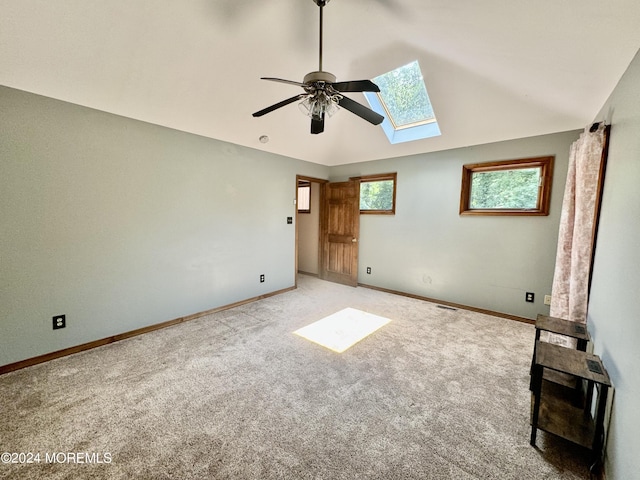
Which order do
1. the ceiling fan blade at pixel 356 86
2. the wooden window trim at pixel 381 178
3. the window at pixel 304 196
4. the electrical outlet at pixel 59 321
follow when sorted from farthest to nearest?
the window at pixel 304 196, the wooden window trim at pixel 381 178, the electrical outlet at pixel 59 321, the ceiling fan blade at pixel 356 86

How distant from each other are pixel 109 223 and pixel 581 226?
4490 mm

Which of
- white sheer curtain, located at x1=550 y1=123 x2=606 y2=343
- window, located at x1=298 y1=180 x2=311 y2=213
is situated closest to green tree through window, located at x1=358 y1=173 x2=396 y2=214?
window, located at x1=298 y1=180 x2=311 y2=213

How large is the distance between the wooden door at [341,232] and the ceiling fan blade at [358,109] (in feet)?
9.13

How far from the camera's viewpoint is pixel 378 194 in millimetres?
4793

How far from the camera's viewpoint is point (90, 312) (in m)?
2.65

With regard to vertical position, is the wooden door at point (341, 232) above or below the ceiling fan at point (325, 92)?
below

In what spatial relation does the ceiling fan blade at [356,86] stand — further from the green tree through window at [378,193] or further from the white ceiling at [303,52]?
the green tree through window at [378,193]

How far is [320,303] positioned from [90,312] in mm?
2749

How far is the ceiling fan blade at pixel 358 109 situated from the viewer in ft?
6.46

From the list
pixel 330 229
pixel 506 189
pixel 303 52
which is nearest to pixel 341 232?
pixel 330 229

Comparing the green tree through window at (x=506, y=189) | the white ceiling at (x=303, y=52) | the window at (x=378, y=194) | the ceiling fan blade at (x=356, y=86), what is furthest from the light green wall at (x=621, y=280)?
the window at (x=378, y=194)

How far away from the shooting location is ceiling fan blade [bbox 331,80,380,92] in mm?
1709

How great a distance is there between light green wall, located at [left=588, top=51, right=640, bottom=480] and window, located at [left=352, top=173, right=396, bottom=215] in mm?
2662

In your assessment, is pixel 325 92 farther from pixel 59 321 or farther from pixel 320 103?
pixel 59 321
